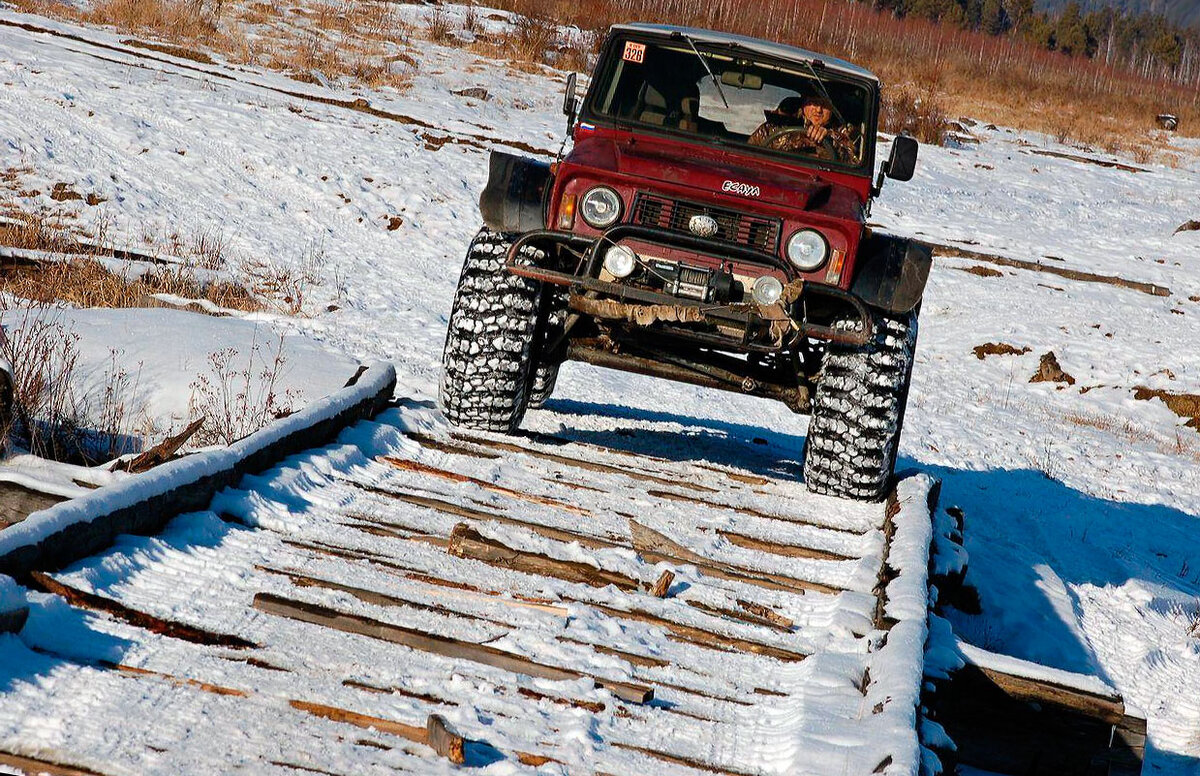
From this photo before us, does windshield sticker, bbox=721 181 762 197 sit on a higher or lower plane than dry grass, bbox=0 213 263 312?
Result: higher

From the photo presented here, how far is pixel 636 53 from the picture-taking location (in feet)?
21.2

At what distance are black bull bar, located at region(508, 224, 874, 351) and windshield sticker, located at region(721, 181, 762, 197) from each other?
0.32 m

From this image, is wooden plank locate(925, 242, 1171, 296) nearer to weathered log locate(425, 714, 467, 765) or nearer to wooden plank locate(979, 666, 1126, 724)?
wooden plank locate(979, 666, 1126, 724)

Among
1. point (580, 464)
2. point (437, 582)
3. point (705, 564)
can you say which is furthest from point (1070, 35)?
point (437, 582)

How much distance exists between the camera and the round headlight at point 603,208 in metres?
5.50

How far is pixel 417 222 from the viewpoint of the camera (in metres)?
13.7

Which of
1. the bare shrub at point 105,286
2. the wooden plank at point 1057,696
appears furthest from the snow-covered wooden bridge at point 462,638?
the bare shrub at point 105,286

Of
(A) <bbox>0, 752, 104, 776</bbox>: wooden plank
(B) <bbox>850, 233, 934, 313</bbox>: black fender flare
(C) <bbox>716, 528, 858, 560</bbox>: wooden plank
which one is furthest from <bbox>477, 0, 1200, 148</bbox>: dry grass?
(A) <bbox>0, 752, 104, 776</bbox>: wooden plank

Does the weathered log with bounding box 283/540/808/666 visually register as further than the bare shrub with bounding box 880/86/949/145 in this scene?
No

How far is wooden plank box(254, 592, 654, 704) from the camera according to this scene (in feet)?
10.8

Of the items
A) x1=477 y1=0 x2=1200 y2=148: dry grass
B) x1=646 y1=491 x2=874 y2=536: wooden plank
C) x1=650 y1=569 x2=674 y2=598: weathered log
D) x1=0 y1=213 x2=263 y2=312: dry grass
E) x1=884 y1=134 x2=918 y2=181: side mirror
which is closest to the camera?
x1=650 y1=569 x2=674 y2=598: weathered log

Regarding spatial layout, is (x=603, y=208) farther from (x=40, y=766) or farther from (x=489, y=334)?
(x=40, y=766)

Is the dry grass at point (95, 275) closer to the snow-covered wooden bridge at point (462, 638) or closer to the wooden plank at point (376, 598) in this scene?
the snow-covered wooden bridge at point (462, 638)

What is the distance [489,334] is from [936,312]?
9.47 m
